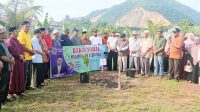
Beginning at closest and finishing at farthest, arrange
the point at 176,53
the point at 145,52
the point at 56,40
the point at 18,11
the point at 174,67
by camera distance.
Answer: the point at 56,40 → the point at 176,53 → the point at 174,67 → the point at 145,52 → the point at 18,11

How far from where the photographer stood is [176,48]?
11.7 m

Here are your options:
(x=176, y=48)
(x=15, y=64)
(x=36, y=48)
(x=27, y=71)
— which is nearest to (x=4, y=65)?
(x=15, y=64)

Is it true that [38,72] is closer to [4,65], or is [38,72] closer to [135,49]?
[4,65]

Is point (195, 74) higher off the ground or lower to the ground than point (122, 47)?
lower

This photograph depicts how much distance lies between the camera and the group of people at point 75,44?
7.87 meters

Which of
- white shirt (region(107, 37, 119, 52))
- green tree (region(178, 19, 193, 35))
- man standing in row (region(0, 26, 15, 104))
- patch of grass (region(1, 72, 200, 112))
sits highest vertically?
green tree (region(178, 19, 193, 35))

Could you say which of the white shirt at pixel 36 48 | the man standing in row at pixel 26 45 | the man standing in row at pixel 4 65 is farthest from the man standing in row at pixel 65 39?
the man standing in row at pixel 4 65

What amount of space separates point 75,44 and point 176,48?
3664 millimetres

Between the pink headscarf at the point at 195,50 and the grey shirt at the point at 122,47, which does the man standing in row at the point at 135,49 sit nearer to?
the grey shirt at the point at 122,47

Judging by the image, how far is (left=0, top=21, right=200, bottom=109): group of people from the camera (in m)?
7.87

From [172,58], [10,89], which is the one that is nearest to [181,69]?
[172,58]

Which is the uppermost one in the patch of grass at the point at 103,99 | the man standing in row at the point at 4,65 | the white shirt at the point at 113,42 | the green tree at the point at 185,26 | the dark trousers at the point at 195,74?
the green tree at the point at 185,26

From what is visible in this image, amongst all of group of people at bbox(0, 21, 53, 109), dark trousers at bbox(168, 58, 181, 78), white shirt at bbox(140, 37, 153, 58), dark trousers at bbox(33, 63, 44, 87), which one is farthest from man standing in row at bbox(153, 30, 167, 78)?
dark trousers at bbox(33, 63, 44, 87)

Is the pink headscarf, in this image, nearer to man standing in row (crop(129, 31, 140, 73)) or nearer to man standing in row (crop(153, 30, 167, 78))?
man standing in row (crop(153, 30, 167, 78))
